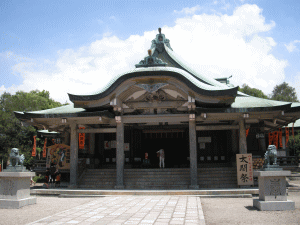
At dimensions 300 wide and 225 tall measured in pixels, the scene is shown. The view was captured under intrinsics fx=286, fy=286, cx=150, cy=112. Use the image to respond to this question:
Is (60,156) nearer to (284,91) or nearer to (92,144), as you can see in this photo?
(92,144)

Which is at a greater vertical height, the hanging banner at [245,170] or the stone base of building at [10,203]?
the hanging banner at [245,170]

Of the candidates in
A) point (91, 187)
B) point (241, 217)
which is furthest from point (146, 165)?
point (241, 217)

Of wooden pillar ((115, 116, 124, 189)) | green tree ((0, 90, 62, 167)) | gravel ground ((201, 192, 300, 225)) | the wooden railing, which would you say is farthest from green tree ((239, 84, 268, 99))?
gravel ground ((201, 192, 300, 225))

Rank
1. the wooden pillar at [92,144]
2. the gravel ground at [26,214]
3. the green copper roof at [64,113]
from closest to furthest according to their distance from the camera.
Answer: the gravel ground at [26,214], the green copper roof at [64,113], the wooden pillar at [92,144]

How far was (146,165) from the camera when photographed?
20750 mm

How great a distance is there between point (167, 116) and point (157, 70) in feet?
8.84

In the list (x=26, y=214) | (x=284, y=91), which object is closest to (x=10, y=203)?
(x=26, y=214)

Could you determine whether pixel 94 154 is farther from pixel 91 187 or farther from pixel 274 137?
pixel 274 137

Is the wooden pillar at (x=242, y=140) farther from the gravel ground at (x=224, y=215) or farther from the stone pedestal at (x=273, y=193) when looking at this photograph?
the stone pedestal at (x=273, y=193)

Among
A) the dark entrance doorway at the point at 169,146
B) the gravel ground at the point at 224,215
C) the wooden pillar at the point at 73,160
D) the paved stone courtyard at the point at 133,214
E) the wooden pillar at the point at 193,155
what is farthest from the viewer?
the dark entrance doorway at the point at 169,146

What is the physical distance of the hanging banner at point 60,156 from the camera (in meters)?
17.9

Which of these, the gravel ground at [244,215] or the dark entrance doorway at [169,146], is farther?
the dark entrance doorway at [169,146]

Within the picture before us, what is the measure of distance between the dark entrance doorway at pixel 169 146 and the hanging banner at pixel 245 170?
7.51 m

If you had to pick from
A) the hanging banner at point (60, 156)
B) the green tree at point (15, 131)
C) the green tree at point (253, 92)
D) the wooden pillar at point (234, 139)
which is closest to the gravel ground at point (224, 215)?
the hanging banner at point (60, 156)
